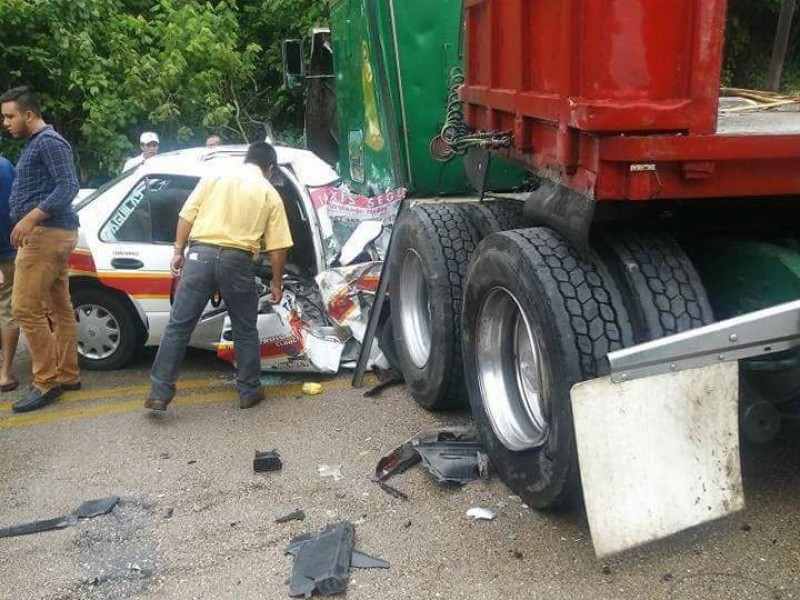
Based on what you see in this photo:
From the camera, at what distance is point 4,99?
16.6ft

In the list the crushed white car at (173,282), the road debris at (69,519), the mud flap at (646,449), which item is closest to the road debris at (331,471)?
the road debris at (69,519)

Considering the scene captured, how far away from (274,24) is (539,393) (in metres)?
11.4

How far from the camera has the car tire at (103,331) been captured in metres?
5.70

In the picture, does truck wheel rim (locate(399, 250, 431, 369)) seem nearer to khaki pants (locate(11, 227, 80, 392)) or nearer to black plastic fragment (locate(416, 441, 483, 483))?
black plastic fragment (locate(416, 441, 483, 483))

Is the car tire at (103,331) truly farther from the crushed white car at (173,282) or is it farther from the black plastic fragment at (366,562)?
the black plastic fragment at (366,562)

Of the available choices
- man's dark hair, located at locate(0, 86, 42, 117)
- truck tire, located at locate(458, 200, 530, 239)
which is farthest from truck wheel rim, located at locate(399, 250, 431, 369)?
man's dark hair, located at locate(0, 86, 42, 117)

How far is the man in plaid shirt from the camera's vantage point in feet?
16.5

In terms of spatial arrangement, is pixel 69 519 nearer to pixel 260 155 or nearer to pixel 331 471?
pixel 331 471

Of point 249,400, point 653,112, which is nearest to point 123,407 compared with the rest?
point 249,400

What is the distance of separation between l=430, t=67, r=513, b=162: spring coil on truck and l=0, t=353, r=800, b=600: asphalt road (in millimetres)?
1582

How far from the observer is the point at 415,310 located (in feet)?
16.9

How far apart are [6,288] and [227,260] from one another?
1.83 m

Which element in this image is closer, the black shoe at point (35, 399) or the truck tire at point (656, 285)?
the truck tire at point (656, 285)

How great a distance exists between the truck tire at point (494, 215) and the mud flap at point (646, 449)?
66.7 inches
